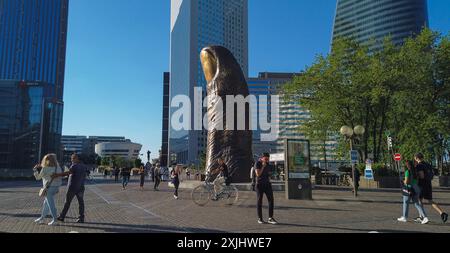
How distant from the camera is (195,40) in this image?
144 meters

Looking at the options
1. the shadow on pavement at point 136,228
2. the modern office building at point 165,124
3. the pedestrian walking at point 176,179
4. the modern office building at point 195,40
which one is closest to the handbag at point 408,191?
the shadow on pavement at point 136,228

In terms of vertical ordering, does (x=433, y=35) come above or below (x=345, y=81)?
above

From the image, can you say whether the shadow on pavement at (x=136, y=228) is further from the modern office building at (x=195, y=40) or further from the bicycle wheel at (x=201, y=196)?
the modern office building at (x=195, y=40)

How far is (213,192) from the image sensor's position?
1414 centimetres

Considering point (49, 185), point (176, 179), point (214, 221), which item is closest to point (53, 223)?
point (49, 185)

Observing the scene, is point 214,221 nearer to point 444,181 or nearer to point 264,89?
point 444,181

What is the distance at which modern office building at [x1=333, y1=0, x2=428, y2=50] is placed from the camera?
406 ft

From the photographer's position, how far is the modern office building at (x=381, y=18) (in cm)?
12362

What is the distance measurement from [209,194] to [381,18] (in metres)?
128

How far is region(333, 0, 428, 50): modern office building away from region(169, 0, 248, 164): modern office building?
4343 cm

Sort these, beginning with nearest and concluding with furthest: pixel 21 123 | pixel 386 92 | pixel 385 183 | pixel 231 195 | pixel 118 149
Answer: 1. pixel 231 195
2. pixel 385 183
3. pixel 386 92
4. pixel 21 123
5. pixel 118 149
